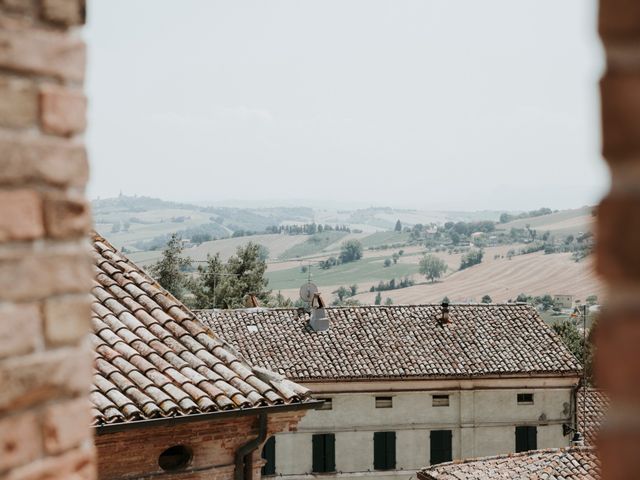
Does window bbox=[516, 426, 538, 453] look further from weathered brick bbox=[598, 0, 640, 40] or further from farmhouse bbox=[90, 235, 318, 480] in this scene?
weathered brick bbox=[598, 0, 640, 40]

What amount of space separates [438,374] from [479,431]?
2.30m

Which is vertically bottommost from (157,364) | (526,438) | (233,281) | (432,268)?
(432,268)

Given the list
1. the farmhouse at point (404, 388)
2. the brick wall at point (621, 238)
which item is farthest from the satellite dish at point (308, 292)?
the brick wall at point (621, 238)

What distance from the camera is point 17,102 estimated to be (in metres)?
1.75

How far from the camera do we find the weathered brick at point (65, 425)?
1.80 meters

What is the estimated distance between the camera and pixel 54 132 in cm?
180

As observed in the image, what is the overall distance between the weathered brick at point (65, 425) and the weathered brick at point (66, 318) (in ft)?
0.41

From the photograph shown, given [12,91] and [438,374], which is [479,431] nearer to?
[438,374]

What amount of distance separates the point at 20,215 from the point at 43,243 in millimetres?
69

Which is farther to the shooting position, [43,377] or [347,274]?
[347,274]

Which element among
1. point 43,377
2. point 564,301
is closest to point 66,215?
point 43,377

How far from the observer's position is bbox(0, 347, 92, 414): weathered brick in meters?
1.72

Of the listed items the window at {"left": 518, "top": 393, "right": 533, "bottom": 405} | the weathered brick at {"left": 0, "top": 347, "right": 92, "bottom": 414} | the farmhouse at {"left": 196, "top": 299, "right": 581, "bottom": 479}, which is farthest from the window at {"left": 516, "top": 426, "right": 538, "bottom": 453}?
the weathered brick at {"left": 0, "top": 347, "right": 92, "bottom": 414}

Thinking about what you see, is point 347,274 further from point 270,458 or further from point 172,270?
point 270,458
